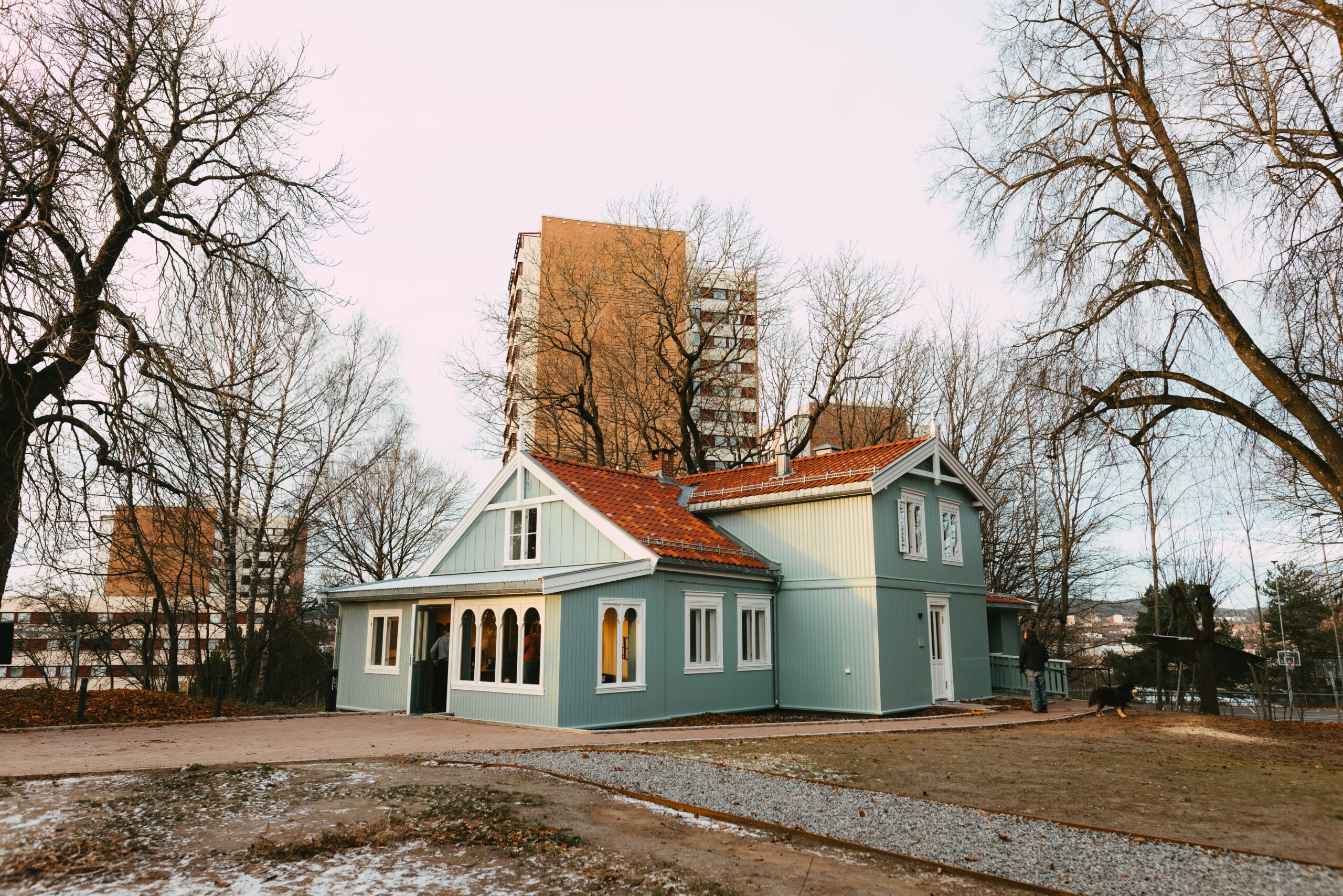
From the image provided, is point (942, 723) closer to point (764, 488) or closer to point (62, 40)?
point (764, 488)

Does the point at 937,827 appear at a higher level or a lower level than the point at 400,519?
lower

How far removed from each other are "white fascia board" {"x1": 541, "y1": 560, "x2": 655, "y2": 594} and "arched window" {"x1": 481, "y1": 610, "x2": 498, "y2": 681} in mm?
2438

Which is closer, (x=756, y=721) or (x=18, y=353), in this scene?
(x=18, y=353)

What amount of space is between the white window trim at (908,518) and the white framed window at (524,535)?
822 centimetres

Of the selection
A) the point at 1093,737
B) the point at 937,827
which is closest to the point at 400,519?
the point at 1093,737

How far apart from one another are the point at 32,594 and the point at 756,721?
25324 mm

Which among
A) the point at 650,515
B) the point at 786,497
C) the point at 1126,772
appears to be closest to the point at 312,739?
the point at 650,515

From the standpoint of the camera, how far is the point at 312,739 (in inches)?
508

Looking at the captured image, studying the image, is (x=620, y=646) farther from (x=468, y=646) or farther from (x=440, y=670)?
(x=440, y=670)

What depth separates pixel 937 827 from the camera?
6.94m

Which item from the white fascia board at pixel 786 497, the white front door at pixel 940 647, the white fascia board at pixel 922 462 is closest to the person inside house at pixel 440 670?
the white fascia board at pixel 786 497

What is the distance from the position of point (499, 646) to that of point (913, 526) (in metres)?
9.87

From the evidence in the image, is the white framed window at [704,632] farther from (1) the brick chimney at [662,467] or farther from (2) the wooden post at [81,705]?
(2) the wooden post at [81,705]

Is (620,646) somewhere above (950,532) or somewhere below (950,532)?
below
